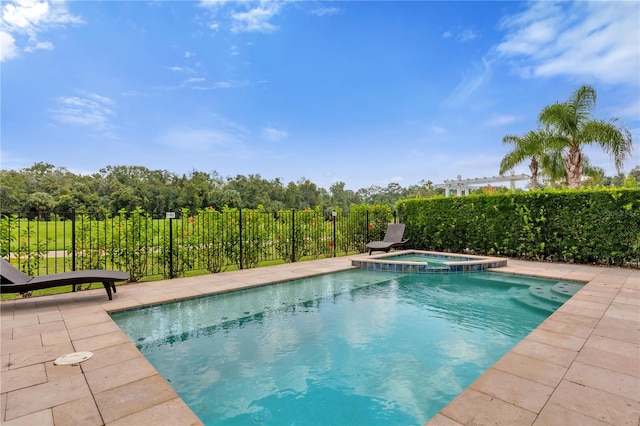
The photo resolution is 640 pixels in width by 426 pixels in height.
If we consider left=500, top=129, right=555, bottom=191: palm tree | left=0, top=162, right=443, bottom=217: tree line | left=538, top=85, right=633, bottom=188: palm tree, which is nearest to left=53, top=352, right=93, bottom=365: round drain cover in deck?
left=538, top=85, right=633, bottom=188: palm tree

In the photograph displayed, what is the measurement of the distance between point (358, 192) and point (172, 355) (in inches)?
2526

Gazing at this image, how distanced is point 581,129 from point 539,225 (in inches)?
223

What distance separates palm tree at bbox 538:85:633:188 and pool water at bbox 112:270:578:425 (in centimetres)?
839

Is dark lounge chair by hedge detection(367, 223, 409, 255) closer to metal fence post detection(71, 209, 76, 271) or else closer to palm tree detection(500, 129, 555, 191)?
palm tree detection(500, 129, 555, 191)

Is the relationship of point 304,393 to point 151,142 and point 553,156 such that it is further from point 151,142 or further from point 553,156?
point 151,142

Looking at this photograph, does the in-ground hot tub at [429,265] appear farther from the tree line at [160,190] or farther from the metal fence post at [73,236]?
the tree line at [160,190]

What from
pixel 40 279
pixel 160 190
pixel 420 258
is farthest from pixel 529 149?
pixel 160 190

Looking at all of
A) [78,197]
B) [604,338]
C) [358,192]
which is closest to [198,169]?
[78,197]

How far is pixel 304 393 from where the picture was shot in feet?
9.74

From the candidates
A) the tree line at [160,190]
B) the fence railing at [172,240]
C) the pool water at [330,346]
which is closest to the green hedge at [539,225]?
the pool water at [330,346]

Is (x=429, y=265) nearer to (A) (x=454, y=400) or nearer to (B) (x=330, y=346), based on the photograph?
(B) (x=330, y=346)

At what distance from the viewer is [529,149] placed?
14812 mm

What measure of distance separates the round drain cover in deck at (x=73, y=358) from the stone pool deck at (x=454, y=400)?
8 cm

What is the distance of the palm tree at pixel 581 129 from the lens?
37.9 feet
